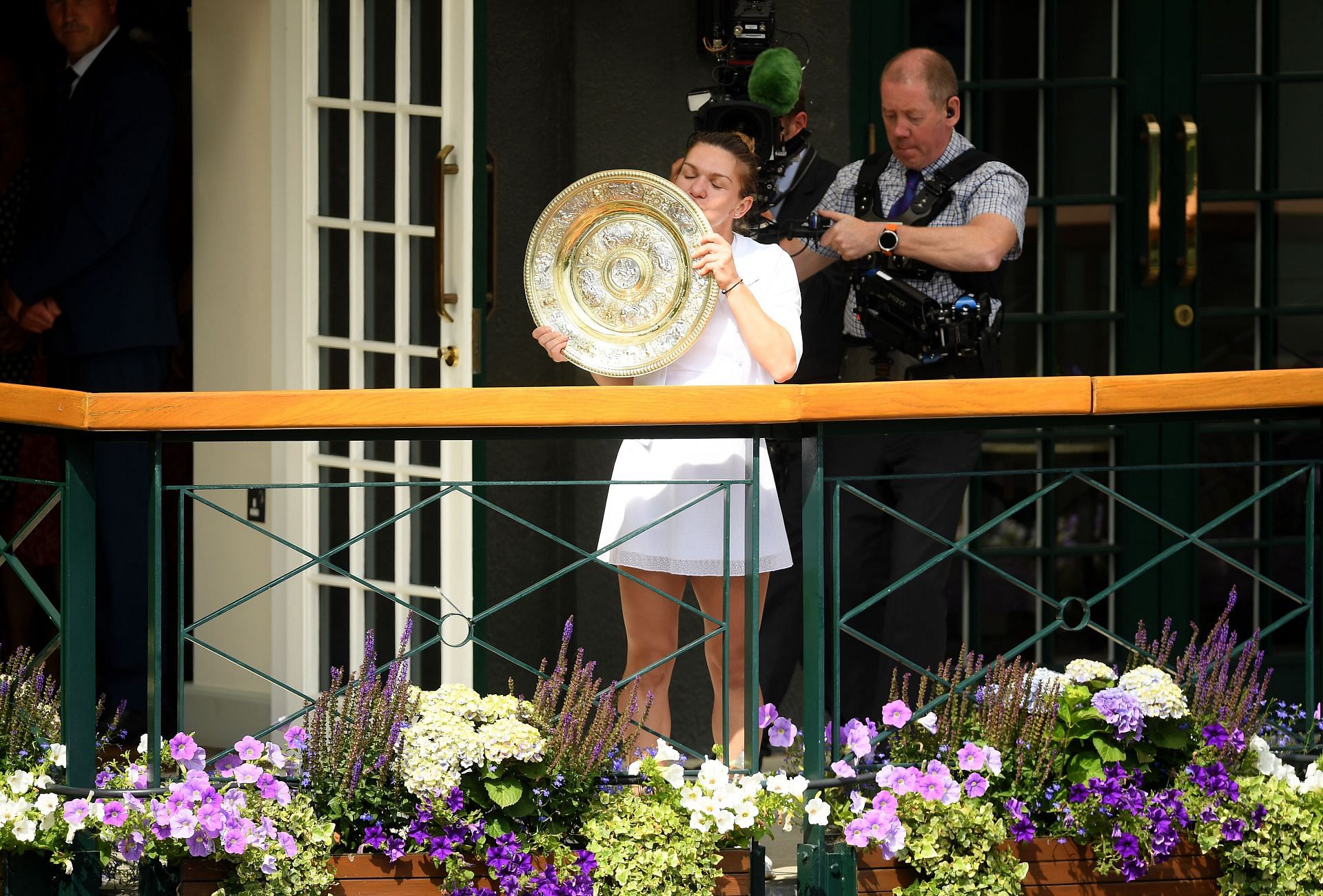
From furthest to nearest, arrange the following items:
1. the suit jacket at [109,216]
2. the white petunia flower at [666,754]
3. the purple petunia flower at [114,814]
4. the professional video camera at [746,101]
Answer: the suit jacket at [109,216] → the professional video camera at [746,101] → the white petunia flower at [666,754] → the purple petunia flower at [114,814]

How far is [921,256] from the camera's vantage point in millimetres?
4070

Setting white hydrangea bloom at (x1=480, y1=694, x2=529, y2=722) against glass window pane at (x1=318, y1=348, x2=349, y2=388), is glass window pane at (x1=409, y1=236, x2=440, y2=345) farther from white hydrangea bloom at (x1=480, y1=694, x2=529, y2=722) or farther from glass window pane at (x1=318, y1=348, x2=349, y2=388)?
white hydrangea bloom at (x1=480, y1=694, x2=529, y2=722)

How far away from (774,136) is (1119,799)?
1797 millimetres

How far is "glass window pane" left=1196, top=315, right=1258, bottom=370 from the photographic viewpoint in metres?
5.32

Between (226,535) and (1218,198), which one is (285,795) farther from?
(1218,198)

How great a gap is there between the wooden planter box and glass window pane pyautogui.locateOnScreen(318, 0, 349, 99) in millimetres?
2469

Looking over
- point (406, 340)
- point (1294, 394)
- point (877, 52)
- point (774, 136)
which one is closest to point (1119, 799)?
point (1294, 394)

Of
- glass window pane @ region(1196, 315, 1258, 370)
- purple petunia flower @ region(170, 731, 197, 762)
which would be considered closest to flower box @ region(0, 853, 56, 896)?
purple petunia flower @ region(170, 731, 197, 762)

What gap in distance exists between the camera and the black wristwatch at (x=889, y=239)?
4.06 meters

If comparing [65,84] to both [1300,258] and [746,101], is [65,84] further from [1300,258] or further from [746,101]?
[1300,258]

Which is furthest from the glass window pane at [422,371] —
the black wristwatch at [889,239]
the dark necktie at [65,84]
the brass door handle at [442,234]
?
the dark necktie at [65,84]

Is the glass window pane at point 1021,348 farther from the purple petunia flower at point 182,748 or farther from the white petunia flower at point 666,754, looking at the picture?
the purple petunia flower at point 182,748

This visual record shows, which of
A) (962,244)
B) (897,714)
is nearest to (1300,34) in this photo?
(962,244)

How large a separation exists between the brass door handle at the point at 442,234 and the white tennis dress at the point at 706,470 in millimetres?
896
